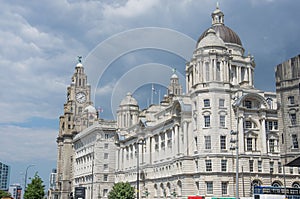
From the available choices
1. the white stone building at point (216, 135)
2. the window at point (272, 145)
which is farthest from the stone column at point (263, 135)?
the window at point (272, 145)

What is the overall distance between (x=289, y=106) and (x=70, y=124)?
5772 inches

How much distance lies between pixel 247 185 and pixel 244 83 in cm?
2673

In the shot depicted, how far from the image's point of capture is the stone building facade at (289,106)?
37469mm

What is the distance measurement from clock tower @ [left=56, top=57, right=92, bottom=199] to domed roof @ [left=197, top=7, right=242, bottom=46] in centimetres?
8683

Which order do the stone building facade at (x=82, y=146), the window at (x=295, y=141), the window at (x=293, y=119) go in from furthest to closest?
the stone building facade at (x=82, y=146) < the window at (x=293, y=119) < the window at (x=295, y=141)

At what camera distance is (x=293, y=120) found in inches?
1491

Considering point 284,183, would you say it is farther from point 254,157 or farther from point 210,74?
point 210,74

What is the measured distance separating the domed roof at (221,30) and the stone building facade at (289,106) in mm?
59854

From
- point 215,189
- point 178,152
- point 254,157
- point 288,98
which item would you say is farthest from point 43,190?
point 288,98

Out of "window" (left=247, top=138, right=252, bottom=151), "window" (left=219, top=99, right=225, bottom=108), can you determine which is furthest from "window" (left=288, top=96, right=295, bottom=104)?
"window" (left=247, top=138, right=252, bottom=151)

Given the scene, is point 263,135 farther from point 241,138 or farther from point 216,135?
point 216,135

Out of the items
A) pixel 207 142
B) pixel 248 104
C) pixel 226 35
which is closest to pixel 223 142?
pixel 207 142

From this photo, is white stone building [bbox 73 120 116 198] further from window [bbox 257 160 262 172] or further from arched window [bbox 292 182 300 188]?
arched window [bbox 292 182 300 188]

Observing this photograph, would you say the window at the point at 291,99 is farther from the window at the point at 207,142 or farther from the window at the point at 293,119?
the window at the point at 207,142
